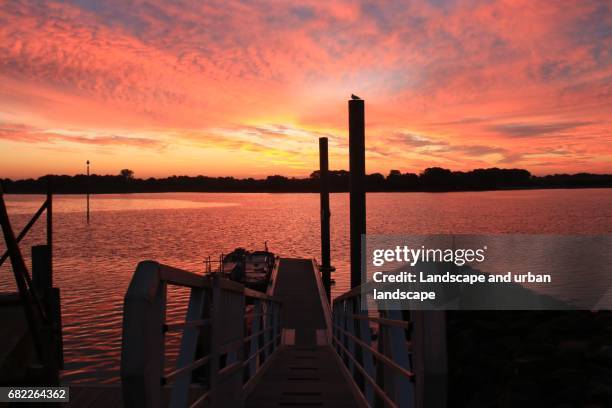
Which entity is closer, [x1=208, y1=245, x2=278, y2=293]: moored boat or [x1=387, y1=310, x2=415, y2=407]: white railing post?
[x1=387, y1=310, x2=415, y2=407]: white railing post

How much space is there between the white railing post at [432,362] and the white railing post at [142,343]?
47.3 inches

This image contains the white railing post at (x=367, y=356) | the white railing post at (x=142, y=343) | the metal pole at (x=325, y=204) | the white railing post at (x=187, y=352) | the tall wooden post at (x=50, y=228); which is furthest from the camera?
the metal pole at (x=325, y=204)

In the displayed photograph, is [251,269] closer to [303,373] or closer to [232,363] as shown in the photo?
[303,373]

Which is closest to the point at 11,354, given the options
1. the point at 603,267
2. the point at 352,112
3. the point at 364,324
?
the point at 364,324

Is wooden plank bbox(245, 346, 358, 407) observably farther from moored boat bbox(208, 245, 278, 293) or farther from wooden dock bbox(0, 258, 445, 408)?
moored boat bbox(208, 245, 278, 293)

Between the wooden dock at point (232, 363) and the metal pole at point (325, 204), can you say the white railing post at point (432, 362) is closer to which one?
the wooden dock at point (232, 363)

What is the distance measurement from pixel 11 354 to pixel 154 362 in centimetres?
640

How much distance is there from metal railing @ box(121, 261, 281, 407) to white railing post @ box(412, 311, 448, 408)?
118 centimetres

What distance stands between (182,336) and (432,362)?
4.70ft

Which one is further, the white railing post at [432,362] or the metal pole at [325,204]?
the metal pole at [325,204]

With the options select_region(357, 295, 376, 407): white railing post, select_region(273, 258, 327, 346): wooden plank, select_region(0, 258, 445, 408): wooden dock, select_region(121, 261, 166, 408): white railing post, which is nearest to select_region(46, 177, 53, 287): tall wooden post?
select_region(0, 258, 445, 408): wooden dock

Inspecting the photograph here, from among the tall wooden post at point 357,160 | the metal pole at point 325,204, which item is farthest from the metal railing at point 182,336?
the metal pole at point 325,204

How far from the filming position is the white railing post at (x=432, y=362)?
252 centimetres

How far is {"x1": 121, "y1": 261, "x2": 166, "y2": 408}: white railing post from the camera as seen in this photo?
7.59ft
